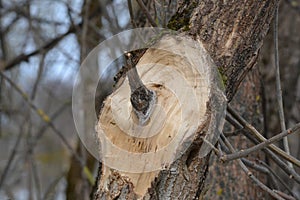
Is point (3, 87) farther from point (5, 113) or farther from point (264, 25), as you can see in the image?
point (264, 25)

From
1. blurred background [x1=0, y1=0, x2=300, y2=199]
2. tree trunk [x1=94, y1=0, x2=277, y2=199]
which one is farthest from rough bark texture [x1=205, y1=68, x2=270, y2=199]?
tree trunk [x1=94, y1=0, x2=277, y2=199]

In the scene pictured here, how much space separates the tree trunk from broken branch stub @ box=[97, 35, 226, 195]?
0.5 inches

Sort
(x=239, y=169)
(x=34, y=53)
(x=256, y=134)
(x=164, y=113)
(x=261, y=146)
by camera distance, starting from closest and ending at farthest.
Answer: (x=261, y=146) < (x=164, y=113) < (x=256, y=134) < (x=239, y=169) < (x=34, y=53)

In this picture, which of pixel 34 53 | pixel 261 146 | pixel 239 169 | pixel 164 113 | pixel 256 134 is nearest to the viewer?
pixel 261 146

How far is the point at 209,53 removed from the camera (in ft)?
4.70

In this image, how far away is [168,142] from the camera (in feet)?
4.42

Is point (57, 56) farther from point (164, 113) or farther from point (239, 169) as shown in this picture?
point (164, 113)

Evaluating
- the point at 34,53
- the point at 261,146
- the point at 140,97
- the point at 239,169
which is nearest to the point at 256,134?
the point at 261,146

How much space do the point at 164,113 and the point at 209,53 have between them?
188mm

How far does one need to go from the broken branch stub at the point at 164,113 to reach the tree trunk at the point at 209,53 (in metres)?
0.01

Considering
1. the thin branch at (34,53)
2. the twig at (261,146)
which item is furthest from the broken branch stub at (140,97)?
the thin branch at (34,53)

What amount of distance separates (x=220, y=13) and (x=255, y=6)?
92 mm

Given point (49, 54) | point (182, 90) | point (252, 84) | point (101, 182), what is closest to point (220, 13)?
point (182, 90)

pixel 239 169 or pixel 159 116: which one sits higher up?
pixel 159 116
